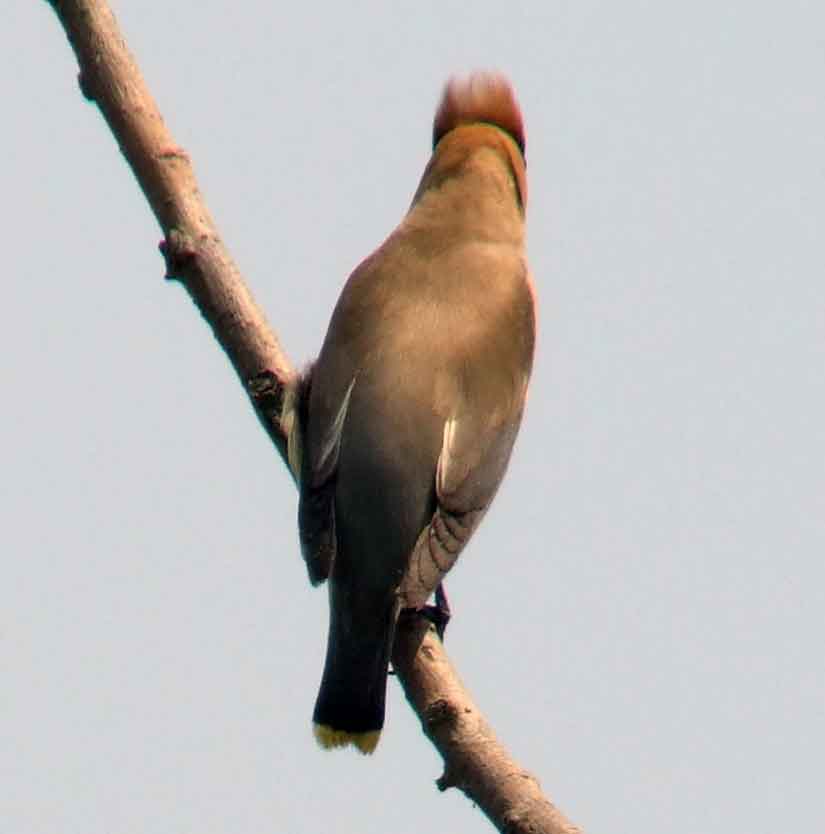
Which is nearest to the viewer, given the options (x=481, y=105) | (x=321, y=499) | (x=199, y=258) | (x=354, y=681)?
(x=199, y=258)

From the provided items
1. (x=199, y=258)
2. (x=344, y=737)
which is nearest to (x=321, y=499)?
(x=344, y=737)

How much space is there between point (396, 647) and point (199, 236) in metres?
1.06

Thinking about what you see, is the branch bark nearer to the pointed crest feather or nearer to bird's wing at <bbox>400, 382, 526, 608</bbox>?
bird's wing at <bbox>400, 382, 526, 608</bbox>

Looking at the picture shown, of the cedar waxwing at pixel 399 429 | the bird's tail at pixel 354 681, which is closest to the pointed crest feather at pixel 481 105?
the cedar waxwing at pixel 399 429

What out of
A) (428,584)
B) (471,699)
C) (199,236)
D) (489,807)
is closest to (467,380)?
(428,584)

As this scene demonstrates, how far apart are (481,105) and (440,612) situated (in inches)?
75.8

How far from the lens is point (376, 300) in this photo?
5.17 m

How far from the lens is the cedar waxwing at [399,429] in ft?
15.2

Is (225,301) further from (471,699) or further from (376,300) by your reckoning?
(471,699)

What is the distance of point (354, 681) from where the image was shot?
462cm

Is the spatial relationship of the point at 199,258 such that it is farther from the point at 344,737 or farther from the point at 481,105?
the point at 481,105

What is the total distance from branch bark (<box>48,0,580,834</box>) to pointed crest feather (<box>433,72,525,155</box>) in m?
1.60

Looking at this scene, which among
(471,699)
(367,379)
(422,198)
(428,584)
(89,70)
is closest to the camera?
(471,699)

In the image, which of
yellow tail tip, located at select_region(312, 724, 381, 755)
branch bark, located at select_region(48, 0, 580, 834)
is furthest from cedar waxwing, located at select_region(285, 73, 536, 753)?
branch bark, located at select_region(48, 0, 580, 834)
